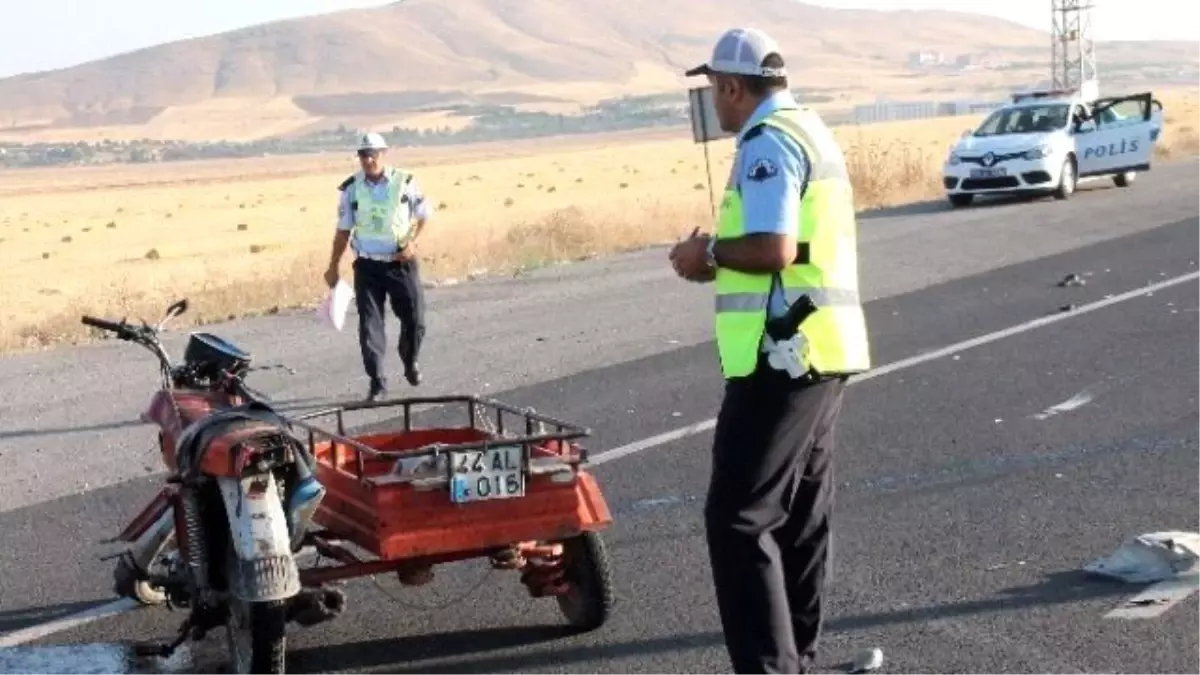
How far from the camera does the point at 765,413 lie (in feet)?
15.4

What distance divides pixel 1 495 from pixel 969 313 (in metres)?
8.18

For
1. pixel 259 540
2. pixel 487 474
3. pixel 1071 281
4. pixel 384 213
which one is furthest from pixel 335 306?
pixel 1071 281

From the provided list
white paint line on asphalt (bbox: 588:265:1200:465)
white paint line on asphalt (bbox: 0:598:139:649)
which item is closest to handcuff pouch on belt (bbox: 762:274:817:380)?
white paint line on asphalt (bbox: 0:598:139:649)

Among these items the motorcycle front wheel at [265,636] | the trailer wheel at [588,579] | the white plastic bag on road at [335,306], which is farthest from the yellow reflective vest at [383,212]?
the motorcycle front wheel at [265,636]

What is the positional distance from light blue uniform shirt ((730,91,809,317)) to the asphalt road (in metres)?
1.63

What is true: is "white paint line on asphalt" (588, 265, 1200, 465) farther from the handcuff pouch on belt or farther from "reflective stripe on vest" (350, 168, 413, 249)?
the handcuff pouch on belt

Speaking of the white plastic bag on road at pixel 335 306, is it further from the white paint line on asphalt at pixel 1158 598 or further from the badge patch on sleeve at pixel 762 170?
the badge patch on sleeve at pixel 762 170

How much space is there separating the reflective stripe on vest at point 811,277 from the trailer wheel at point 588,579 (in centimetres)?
134

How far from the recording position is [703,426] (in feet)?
32.4

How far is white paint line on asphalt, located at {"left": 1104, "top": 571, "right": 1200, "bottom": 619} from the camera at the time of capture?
589 cm

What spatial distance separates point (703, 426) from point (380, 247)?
8.79 ft

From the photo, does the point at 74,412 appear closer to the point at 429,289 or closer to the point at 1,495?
the point at 1,495

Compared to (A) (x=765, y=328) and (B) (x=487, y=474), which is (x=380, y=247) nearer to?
(B) (x=487, y=474)

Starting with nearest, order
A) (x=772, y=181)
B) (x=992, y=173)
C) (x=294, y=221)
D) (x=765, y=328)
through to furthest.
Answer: (x=772, y=181) → (x=765, y=328) → (x=992, y=173) → (x=294, y=221)
